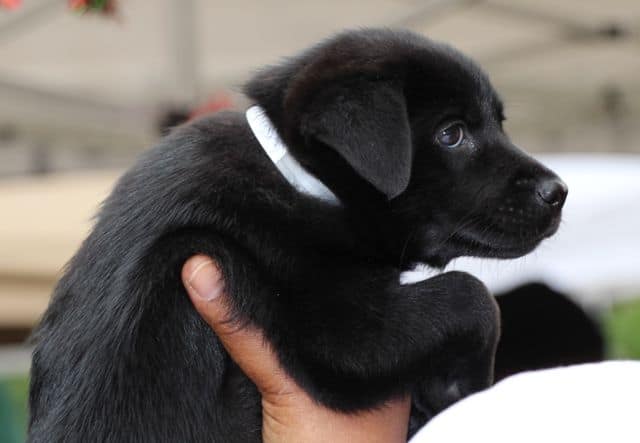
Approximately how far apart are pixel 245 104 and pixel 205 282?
0.68 m

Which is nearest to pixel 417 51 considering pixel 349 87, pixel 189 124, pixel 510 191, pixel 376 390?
pixel 349 87

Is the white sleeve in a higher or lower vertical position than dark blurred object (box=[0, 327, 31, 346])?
higher

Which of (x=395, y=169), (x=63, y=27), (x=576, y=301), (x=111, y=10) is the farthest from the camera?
(x=63, y=27)

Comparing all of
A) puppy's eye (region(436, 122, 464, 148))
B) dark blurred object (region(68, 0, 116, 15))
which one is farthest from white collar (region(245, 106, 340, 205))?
dark blurred object (region(68, 0, 116, 15))

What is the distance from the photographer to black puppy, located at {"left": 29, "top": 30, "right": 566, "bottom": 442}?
6.63 ft

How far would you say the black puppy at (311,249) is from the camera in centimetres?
202

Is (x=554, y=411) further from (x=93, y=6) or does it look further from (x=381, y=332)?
(x=93, y=6)

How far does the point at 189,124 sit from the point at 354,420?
777 mm

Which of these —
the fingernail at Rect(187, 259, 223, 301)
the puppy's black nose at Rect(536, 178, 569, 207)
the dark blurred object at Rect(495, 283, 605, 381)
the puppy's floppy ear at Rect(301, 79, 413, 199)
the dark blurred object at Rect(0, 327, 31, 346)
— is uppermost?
the puppy's floppy ear at Rect(301, 79, 413, 199)

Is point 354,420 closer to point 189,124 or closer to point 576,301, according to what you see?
point 189,124

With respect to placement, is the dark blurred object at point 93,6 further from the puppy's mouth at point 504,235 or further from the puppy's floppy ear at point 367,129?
the puppy's mouth at point 504,235

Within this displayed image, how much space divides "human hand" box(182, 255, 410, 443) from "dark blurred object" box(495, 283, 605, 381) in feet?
4.89

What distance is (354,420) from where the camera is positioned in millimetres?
2125

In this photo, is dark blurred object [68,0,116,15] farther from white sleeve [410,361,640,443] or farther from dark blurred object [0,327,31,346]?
dark blurred object [0,327,31,346]
